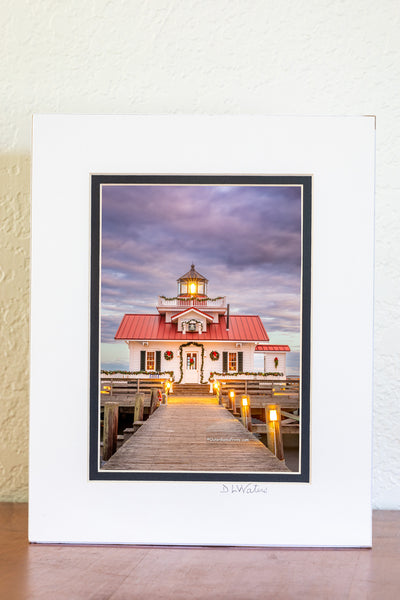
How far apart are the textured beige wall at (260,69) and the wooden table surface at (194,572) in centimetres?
24

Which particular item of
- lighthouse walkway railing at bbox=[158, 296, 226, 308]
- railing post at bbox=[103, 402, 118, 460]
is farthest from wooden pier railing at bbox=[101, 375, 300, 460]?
lighthouse walkway railing at bbox=[158, 296, 226, 308]

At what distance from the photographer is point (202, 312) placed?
659 millimetres

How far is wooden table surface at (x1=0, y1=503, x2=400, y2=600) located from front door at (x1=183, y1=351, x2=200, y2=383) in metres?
0.22

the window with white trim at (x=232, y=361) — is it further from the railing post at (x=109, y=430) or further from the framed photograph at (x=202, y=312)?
the railing post at (x=109, y=430)

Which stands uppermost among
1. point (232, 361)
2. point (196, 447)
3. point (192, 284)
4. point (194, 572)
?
point (192, 284)

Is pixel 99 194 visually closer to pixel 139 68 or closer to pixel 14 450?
pixel 139 68

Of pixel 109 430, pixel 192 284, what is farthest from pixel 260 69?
pixel 109 430

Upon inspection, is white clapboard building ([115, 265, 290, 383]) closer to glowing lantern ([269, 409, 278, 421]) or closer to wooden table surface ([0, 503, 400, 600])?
glowing lantern ([269, 409, 278, 421])

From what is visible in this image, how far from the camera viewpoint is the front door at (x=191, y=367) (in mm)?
686

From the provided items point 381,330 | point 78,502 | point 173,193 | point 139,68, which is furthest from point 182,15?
point 78,502

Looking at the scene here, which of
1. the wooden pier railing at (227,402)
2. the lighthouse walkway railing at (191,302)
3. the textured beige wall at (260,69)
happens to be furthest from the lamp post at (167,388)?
the textured beige wall at (260,69)

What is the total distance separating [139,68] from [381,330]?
0.58 metres

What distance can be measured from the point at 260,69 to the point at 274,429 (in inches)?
22.1

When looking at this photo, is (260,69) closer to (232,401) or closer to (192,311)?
(192,311)
